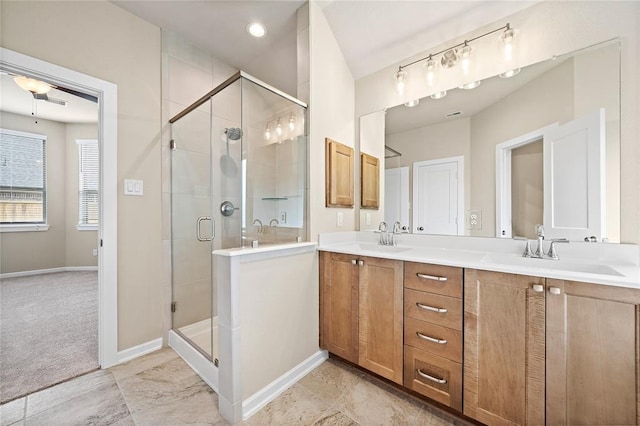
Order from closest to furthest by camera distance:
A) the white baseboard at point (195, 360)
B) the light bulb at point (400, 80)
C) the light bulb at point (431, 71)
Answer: the white baseboard at point (195, 360) < the light bulb at point (431, 71) < the light bulb at point (400, 80)

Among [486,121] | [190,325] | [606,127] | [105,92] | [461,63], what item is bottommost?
[190,325]

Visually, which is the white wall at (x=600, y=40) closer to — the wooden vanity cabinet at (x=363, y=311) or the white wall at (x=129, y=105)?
the wooden vanity cabinet at (x=363, y=311)

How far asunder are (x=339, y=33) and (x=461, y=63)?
104 centimetres

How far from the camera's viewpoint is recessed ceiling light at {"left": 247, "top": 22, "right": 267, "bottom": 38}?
215cm

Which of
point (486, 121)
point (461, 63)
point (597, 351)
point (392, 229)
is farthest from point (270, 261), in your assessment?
point (461, 63)

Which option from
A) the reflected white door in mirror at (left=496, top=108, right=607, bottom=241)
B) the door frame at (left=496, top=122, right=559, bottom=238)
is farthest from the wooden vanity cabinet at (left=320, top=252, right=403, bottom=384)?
the reflected white door in mirror at (left=496, top=108, right=607, bottom=241)

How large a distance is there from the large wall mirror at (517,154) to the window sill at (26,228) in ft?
20.1

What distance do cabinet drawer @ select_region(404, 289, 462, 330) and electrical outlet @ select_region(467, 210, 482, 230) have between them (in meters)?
0.67

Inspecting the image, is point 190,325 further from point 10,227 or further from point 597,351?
point 10,227

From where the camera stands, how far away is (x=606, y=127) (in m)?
1.35

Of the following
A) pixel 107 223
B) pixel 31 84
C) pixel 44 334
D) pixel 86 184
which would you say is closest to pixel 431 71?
pixel 107 223

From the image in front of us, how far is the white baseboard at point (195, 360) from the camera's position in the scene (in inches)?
65.1

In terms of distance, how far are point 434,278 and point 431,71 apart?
1.57 m

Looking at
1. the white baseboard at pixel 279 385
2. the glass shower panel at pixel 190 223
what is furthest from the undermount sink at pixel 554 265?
the glass shower panel at pixel 190 223
